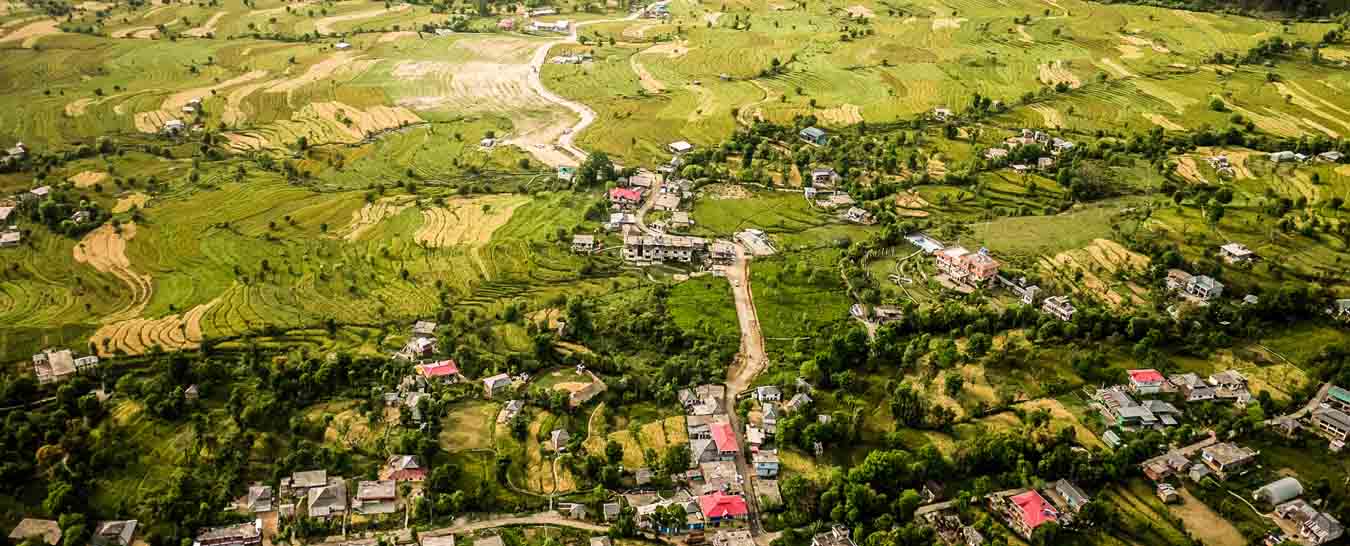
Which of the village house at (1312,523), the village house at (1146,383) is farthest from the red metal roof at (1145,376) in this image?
the village house at (1312,523)

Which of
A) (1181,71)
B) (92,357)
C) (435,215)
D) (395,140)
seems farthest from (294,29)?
(1181,71)

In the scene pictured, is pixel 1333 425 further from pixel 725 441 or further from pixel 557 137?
pixel 557 137

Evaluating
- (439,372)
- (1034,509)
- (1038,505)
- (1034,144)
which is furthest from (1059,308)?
(439,372)

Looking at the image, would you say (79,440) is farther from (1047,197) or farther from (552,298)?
(1047,197)

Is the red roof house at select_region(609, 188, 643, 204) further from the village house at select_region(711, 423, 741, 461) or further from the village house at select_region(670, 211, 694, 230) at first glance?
the village house at select_region(711, 423, 741, 461)

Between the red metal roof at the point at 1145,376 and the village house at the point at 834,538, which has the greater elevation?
the red metal roof at the point at 1145,376

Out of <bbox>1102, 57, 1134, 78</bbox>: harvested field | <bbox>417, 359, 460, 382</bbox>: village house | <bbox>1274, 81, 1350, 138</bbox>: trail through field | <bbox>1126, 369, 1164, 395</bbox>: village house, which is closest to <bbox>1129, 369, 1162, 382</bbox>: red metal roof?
<bbox>1126, 369, 1164, 395</bbox>: village house

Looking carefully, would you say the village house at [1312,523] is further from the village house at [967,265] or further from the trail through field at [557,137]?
the trail through field at [557,137]
